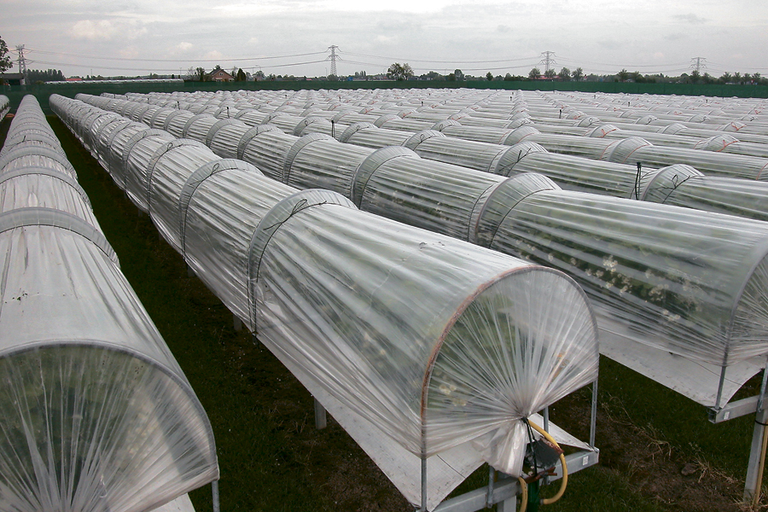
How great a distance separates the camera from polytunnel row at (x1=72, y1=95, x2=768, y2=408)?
502 centimetres

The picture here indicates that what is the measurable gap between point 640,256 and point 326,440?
14.0ft

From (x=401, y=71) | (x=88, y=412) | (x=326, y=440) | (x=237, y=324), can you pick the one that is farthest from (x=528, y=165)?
(x=401, y=71)

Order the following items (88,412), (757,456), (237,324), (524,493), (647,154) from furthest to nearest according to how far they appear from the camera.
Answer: (647,154)
(237,324)
(757,456)
(524,493)
(88,412)

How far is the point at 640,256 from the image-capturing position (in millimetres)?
5895

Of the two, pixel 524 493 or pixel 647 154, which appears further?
pixel 647 154

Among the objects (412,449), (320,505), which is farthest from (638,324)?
(320,505)

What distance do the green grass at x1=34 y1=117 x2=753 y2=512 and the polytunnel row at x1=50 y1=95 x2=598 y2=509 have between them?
1.22 meters

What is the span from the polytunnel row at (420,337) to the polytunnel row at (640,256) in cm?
155

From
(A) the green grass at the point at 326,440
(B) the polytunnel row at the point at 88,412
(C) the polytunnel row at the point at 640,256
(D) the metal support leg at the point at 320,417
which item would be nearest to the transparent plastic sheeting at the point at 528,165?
(C) the polytunnel row at the point at 640,256

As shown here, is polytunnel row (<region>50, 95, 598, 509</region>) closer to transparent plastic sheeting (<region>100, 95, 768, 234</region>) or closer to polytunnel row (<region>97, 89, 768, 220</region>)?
transparent plastic sheeting (<region>100, 95, 768, 234</region>)

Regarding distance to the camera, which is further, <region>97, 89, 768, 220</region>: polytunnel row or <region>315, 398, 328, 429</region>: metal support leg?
<region>97, 89, 768, 220</region>: polytunnel row

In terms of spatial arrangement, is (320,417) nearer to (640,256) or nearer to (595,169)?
(640,256)

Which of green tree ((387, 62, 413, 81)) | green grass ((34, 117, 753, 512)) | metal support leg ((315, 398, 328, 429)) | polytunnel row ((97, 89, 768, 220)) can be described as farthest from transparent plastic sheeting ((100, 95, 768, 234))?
green tree ((387, 62, 413, 81))

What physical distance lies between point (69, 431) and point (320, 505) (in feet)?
10.3
